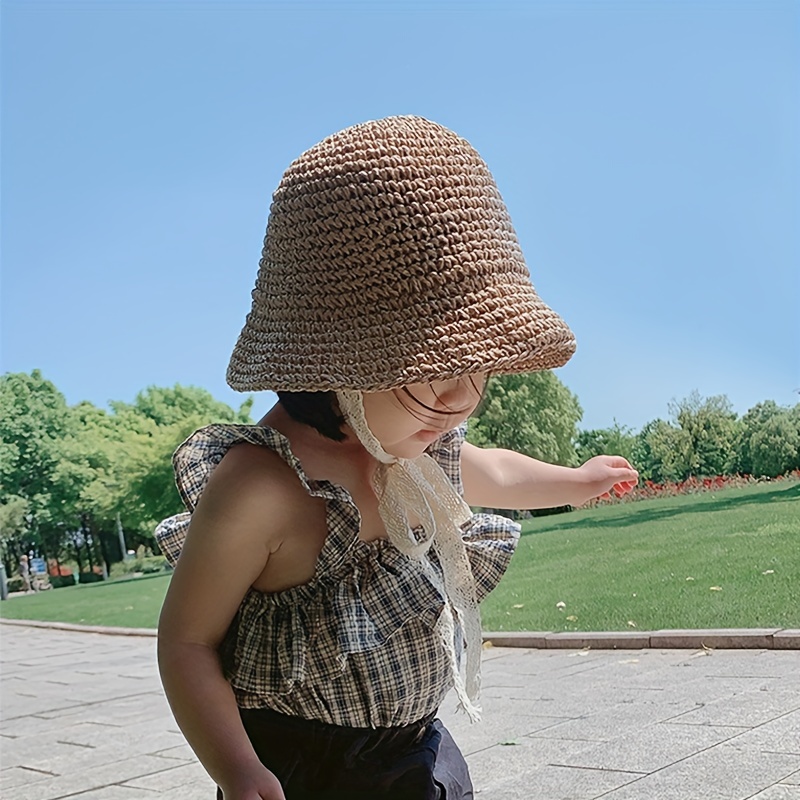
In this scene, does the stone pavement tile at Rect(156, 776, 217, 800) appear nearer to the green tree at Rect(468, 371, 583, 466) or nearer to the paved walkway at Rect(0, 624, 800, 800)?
the paved walkway at Rect(0, 624, 800, 800)

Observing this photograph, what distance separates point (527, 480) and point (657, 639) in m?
3.12

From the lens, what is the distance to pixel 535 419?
7410 mm

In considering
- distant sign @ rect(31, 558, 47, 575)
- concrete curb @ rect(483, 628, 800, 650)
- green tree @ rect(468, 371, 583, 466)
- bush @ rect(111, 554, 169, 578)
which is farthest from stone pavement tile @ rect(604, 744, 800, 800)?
distant sign @ rect(31, 558, 47, 575)

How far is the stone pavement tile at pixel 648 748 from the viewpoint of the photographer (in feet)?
9.30

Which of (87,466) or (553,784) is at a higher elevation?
(87,466)

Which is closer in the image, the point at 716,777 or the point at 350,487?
the point at 350,487

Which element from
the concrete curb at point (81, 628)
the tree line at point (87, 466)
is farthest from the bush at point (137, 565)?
the concrete curb at point (81, 628)

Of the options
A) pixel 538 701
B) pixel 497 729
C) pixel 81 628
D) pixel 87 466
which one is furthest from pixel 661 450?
pixel 87 466

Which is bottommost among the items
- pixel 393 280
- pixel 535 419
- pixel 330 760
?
pixel 330 760

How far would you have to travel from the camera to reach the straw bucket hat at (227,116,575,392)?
1113 mm

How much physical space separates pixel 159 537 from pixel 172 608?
0.19 m

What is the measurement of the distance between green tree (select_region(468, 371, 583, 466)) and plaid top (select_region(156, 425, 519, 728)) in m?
4.27

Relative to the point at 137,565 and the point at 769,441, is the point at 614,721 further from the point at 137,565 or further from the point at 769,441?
the point at 137,565

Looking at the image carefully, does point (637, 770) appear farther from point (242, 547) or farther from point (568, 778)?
point (242, 547)
